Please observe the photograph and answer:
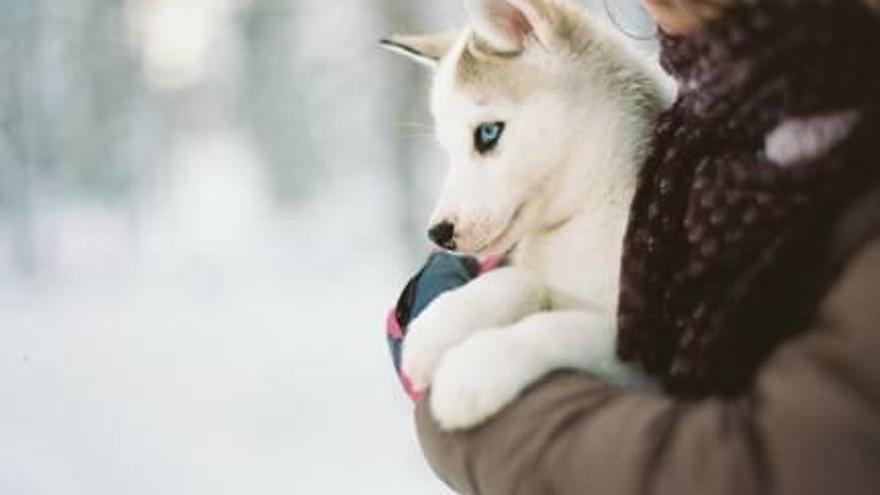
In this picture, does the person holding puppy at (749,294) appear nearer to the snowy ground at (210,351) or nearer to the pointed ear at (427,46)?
the pointed ear at (427,46)

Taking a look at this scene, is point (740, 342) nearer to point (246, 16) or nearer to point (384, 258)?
point (384, 258)

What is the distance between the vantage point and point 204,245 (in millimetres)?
1167

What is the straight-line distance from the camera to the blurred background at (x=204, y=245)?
3.69ft

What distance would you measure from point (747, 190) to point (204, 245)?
0.63 metres

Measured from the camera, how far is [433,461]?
81 centimetres

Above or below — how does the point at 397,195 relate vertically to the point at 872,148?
below

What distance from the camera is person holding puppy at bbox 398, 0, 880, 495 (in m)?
0.61

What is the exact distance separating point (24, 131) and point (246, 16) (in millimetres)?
251

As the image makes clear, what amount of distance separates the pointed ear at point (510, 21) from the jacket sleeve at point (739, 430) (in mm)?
246

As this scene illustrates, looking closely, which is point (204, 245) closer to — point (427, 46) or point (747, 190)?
point (427, 46)

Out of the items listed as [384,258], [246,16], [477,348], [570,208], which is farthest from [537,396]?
[246,16]

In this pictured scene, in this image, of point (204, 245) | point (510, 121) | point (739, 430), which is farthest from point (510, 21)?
point (204, 245)

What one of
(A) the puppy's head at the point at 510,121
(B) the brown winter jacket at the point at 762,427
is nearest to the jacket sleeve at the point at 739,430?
(B) the brown winter jacket at the point at 762,427

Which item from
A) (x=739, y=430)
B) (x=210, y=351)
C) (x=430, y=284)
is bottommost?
(x=210, y=351)
